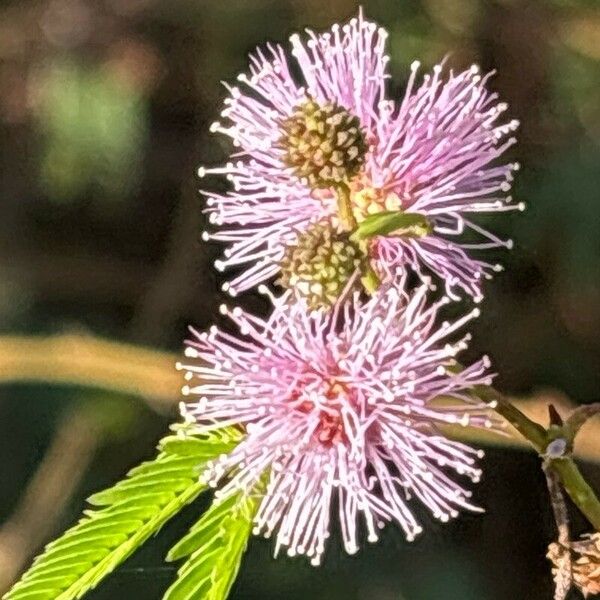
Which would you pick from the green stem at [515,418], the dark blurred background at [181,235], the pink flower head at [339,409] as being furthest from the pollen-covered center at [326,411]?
the dark blurred background at [181,235]

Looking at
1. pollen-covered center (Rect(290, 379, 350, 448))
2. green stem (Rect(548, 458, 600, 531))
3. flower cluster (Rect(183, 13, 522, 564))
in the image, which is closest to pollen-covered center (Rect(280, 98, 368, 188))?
flower cluster (Rect(183, 13, 522, 564))

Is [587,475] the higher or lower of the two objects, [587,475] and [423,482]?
the higher

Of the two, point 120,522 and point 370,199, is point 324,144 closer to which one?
point 370,199

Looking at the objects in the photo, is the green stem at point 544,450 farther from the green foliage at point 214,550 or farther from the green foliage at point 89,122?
the green foliage at point 89,122

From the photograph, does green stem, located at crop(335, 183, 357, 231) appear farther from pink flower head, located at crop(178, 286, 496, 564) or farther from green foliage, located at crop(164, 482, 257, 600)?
green foliage, located at crop(164, 482, 257, 600)

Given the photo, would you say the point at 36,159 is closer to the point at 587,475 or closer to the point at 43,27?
the point at 43,27

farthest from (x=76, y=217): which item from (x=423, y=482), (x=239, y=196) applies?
(x=423, y=482)
